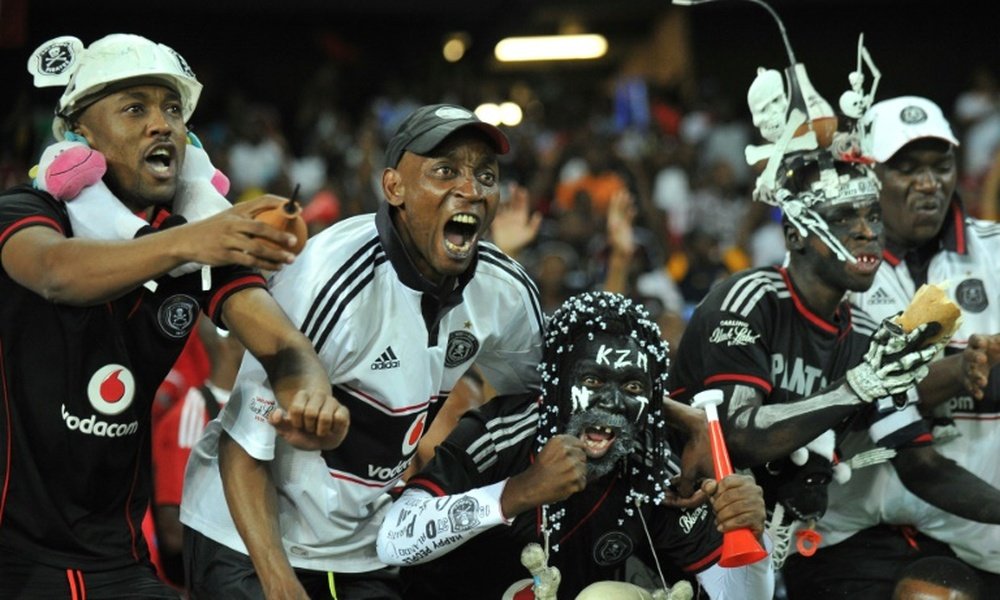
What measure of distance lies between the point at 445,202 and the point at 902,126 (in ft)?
7.60

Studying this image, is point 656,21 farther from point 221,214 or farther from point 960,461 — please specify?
point 221,214

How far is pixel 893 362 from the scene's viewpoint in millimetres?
4863

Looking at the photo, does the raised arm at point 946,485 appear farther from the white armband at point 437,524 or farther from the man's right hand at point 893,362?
the white armband at point 437,524

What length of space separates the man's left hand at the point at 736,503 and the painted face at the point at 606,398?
35cm

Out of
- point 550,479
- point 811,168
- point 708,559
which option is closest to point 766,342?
point 811,168

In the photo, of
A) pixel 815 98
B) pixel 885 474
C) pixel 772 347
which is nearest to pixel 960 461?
pixel 885 474

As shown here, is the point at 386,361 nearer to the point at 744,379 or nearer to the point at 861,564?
the point at 744,379

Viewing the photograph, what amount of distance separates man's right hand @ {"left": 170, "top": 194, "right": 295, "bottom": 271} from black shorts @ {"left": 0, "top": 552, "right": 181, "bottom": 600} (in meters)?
1.15

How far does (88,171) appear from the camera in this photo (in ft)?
13.7

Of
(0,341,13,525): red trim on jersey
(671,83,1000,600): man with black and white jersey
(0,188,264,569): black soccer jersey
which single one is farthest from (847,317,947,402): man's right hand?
(0,341,13,525): red trim on jersey

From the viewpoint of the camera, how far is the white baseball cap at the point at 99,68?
432cm

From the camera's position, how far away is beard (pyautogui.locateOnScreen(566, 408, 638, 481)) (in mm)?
4734

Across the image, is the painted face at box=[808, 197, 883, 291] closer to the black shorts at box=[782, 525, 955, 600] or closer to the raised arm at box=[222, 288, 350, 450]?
the black shorts at box=[782, 525, 955, 600]

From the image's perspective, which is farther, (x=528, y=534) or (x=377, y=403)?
(x=528, y=534)
